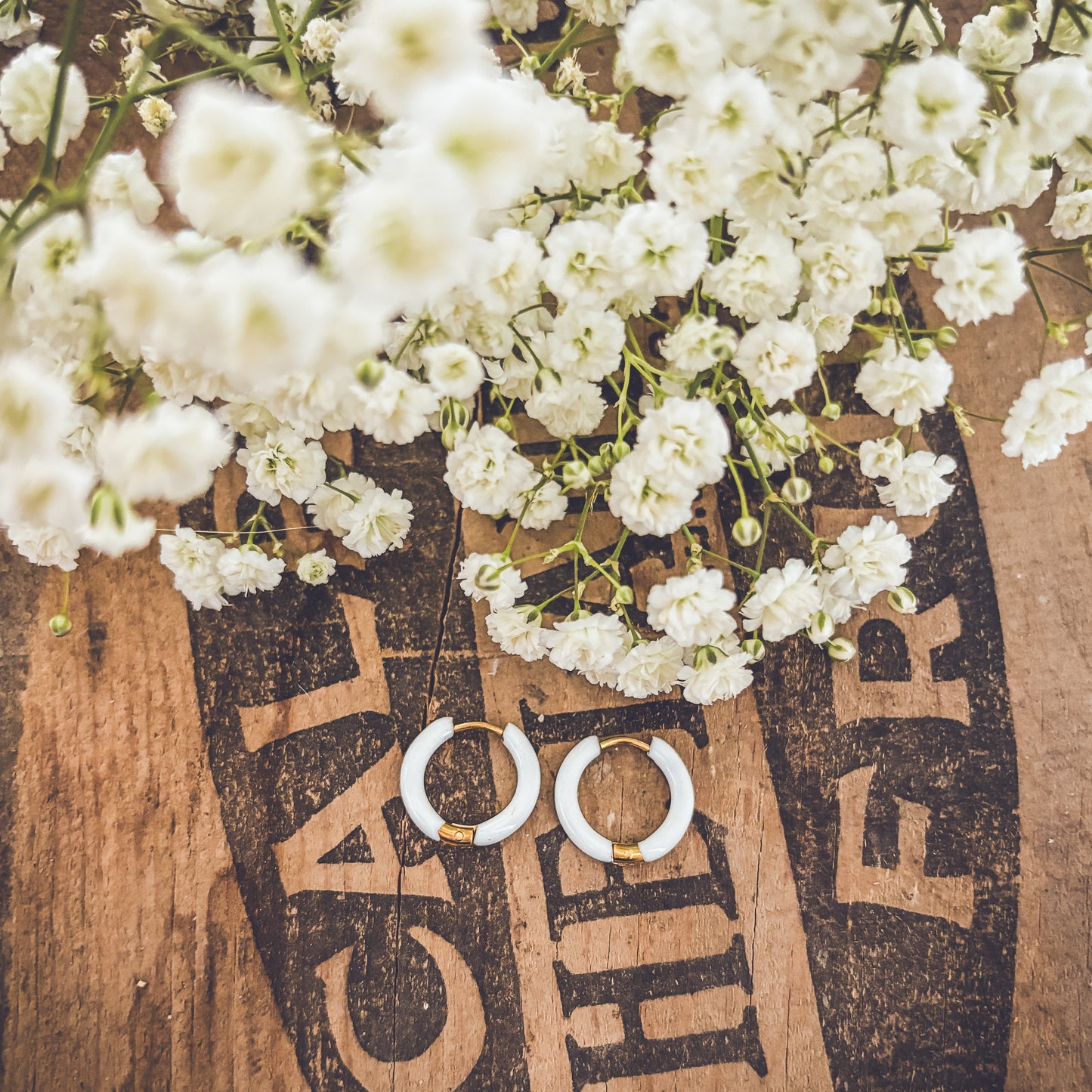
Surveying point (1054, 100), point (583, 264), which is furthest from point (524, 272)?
point (1054, 100)

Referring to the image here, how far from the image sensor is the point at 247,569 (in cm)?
74

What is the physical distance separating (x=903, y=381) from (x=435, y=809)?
61 cm

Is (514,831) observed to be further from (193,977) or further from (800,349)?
(800,349)

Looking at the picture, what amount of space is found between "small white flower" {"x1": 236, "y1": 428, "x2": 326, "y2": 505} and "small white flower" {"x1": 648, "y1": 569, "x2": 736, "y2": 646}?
338mm

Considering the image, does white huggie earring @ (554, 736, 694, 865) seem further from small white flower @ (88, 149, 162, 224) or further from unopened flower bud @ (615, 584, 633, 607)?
small white flower @ (88, 149, 162, 224)

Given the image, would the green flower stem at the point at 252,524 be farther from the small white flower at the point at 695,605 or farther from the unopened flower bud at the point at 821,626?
the unopened flower bud at the point at 821,626

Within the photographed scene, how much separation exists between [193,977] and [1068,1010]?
90cm

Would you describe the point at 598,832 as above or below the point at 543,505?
below

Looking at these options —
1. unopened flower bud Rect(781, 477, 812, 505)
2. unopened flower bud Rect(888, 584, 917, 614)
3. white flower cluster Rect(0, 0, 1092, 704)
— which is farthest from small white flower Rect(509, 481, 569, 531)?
unopened flower bud Rect(888, 584, 917, 614)

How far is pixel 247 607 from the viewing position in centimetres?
84

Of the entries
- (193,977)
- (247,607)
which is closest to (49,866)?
(193,977)

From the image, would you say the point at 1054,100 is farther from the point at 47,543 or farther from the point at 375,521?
the point at 47,543

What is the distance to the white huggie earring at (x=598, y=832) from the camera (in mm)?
789

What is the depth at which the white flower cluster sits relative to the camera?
383 mm
